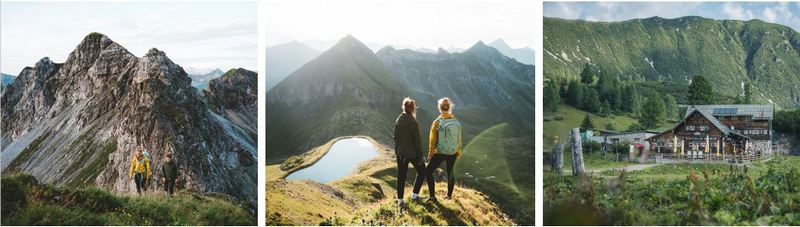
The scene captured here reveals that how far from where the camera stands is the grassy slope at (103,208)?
9.50 meters

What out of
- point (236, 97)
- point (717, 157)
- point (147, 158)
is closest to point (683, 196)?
point (717, 157)

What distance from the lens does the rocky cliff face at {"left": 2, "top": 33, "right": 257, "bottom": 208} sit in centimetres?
980

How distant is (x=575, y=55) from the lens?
1008 cm

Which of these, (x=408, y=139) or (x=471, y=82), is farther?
(x=471, y=82)

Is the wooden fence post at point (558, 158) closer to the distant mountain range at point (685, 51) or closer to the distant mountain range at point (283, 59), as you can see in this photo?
the distant mountain range at point (685, 51)

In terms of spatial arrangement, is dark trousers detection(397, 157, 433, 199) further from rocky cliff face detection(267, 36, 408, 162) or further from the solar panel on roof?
the solar panel on roof

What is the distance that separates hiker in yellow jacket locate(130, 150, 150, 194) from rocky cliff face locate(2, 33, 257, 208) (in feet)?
0.26

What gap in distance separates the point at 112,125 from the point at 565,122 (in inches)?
211

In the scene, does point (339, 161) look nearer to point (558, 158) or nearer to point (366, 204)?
point (366, 204)

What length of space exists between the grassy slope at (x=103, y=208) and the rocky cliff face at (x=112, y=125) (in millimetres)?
148

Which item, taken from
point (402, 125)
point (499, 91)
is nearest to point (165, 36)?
point (402, 125)

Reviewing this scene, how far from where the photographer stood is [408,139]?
953 centimetres

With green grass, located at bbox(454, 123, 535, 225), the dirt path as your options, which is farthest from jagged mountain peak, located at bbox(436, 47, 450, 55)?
the dirt path

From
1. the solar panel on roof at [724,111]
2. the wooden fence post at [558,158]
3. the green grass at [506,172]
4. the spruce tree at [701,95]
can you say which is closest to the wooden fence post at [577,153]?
the wooden fence post at [558,158]
